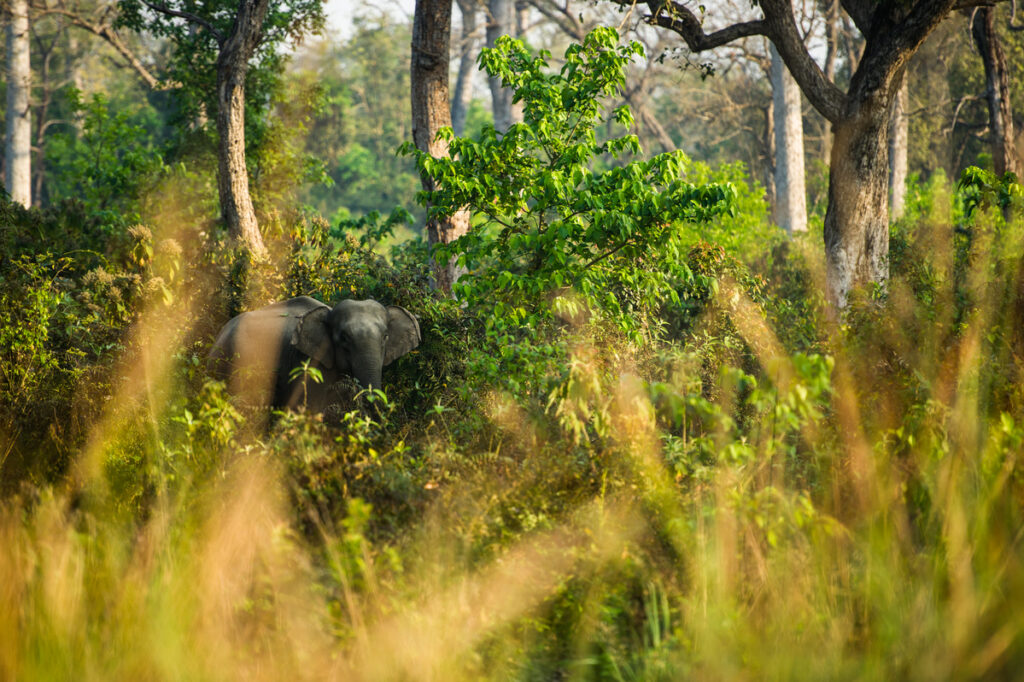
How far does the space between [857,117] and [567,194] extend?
4.27 meters

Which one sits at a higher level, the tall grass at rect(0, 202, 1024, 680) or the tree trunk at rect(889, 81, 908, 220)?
the tree trunk at rect(889, 81, 908, 220)

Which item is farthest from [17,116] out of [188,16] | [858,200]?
[858,200]

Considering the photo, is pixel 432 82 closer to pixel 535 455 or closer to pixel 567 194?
pixel 567 194

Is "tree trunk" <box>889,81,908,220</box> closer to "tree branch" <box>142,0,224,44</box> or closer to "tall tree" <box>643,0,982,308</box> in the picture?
"tall tree" <box>643,0,982,308</box>

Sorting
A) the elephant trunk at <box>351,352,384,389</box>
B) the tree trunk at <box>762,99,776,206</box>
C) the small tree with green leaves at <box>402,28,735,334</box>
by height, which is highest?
the tree trunk at <box>762,99,776,206</box>

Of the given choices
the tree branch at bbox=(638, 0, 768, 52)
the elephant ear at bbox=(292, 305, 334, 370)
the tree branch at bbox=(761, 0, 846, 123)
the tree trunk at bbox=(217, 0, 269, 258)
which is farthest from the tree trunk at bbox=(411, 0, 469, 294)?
the tree branch at bbox=(761, 0, 846, 123)

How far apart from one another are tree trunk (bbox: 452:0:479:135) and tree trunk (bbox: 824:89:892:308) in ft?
66.0

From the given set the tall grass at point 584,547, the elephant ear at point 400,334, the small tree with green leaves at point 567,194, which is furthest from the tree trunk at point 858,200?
the elephant ear at point 400,334

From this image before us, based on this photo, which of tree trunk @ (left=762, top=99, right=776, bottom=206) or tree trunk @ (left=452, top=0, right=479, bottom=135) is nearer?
tree trunk @ (left=762, top=99, right=776, bottom=206)

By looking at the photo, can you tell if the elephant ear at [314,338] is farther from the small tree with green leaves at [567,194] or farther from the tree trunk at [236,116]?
the tree trunk at [236,116]

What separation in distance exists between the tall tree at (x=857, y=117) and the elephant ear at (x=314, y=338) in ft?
17.0

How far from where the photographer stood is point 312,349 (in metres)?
7.64

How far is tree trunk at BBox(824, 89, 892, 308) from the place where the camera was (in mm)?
9320

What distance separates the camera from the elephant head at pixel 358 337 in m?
7.38
